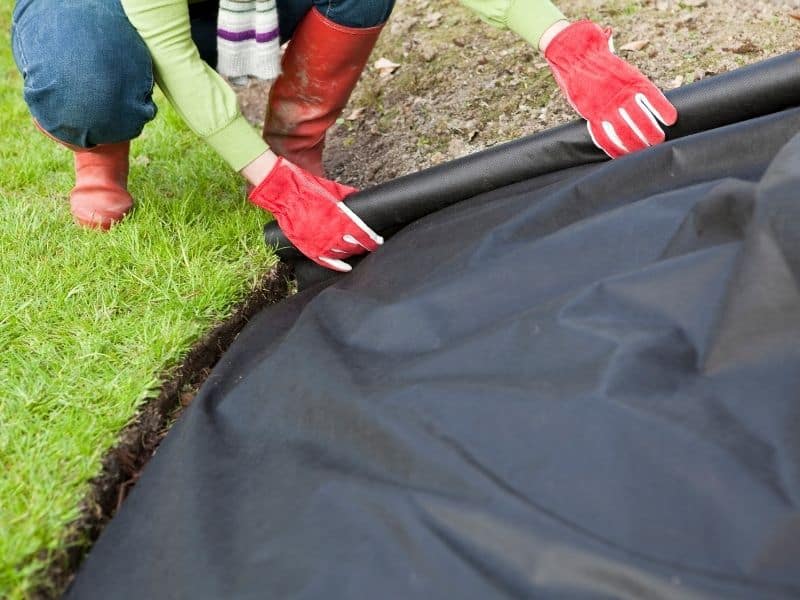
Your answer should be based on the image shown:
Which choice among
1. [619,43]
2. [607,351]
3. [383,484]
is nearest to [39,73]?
[383,484]

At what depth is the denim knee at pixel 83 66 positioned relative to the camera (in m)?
1.58

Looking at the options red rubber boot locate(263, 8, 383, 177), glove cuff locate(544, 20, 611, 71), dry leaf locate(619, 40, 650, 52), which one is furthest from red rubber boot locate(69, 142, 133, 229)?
dry leaf locate(619, 40, 650, 52)

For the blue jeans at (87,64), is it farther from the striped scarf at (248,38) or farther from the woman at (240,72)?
the striped scarf at (248,38)

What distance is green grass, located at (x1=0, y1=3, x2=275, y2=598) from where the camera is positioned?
4.00ft

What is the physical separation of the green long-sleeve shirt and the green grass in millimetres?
287

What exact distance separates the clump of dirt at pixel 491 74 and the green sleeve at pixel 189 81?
2.19ft

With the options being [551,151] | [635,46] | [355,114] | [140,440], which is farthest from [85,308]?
[635,46]

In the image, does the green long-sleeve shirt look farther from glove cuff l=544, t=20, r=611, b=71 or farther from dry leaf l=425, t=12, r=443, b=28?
dry leaf l=425, t=12, r=443, b=28

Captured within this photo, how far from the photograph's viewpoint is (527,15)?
5.17ft

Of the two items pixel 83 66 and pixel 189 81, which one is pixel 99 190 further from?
pixel 189 81

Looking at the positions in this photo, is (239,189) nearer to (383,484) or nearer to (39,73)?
(39,73)

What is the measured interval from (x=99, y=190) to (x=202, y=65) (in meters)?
0.51

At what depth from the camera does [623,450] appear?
3.14 ft

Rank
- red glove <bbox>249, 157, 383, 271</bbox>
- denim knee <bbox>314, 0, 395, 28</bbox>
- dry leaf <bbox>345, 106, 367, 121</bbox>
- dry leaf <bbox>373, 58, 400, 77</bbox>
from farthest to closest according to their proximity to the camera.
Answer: dry leaf <bbox>373, 58, 400, 77</bbox> → dry leaf <bbox>345, 106, 367, 121</bbox> → denim knee <bbox>314, 0, 395, 28</bbox> → red glove <bbox>249, 157, 383, 271</bbox>
